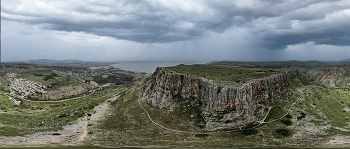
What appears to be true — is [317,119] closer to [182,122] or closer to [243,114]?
[243,114]

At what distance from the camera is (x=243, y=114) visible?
335ft

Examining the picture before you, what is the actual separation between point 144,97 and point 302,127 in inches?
3058

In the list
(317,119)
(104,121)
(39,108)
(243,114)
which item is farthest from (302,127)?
(39,108)

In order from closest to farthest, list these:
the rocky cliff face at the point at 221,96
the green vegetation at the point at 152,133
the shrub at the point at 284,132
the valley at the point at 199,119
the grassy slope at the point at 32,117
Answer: the green vegetation at the point at 152,133 < the valley at the point at 199,119 < the shrub at the point at 284,132 < the rocky cliff face at the point at 221,96 < the grassy slope at the point at 32,117

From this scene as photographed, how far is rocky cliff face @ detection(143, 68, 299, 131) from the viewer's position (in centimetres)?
10162

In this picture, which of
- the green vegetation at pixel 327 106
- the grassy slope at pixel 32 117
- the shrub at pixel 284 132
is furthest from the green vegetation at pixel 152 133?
the green vegetation at pixel 327 106

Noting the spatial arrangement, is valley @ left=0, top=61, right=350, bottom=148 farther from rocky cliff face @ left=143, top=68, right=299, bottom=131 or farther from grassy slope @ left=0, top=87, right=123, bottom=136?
grassy slope @ left=0, top=87, right=123, bottom=136

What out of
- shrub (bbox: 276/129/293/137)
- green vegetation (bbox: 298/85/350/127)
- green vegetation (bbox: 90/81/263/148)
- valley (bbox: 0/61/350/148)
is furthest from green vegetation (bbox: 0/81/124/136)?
green vegetation (bbox: 298/85/350/127)

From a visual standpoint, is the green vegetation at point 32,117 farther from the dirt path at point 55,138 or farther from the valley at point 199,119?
the dirt path at point 55,138

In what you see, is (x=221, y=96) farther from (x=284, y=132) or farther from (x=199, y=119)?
(x=284, y=132)

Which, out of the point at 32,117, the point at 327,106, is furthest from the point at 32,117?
the point at 327,106

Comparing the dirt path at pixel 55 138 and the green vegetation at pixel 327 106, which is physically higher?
the green vegetation at pixel 327 106

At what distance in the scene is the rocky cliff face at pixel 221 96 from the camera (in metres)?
102

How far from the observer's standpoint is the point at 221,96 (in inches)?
4126
